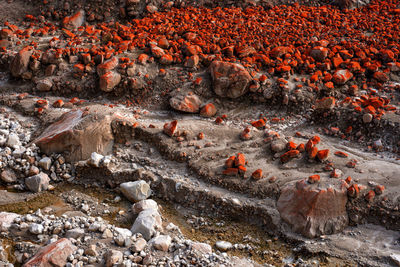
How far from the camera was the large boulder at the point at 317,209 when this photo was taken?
4738mm

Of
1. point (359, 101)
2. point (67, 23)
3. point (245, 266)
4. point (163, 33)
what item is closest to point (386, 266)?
point (245, 266)

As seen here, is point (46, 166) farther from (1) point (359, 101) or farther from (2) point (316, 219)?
(1) point (359, 101)

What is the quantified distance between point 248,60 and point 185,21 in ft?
7.52

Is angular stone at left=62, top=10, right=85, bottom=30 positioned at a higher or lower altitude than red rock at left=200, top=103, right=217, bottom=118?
higher

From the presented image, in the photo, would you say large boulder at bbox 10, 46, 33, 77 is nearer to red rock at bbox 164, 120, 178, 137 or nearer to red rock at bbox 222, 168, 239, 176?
red rock at bbox 164, 120, 178, 137

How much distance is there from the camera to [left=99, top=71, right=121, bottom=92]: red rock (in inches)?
279

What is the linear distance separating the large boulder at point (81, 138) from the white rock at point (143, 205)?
1.32 metres

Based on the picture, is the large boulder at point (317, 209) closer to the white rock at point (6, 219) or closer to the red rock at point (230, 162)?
the red rock at point (230, 162)

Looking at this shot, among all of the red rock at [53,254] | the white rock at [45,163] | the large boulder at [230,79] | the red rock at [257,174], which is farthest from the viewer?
the large boulder at [230,79]

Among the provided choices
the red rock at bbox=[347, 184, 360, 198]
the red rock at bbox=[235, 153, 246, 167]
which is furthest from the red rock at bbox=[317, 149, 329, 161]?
the red rock at bbox=[235, 153, 246, 167]

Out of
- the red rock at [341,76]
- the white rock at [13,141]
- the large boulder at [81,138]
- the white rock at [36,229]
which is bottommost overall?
the white rock at [36,229]

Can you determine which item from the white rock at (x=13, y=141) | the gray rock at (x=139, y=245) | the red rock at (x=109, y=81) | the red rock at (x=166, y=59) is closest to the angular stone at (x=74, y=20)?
the red rock at (x=109, y=81)

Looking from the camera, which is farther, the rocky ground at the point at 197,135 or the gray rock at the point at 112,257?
the rocky ground at the point at 197,135

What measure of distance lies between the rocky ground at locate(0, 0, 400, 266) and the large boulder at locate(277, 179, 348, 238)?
19mm
